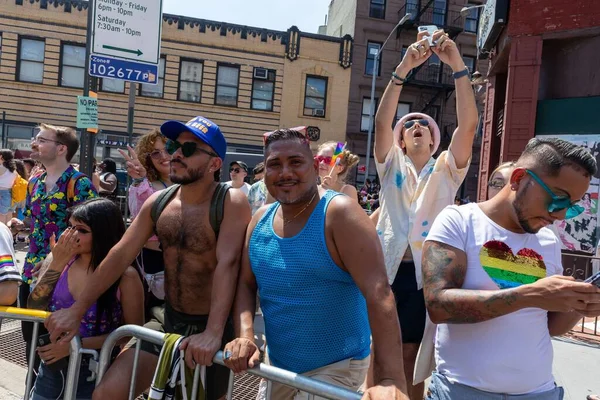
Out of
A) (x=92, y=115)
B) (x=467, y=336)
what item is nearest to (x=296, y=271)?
(x=467, y=336)

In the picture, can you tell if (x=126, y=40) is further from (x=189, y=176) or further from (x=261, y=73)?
(x=261, y=73)

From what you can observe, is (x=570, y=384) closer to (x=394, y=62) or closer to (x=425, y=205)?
(x=425, y=205)

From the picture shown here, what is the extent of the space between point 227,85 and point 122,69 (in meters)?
17.8

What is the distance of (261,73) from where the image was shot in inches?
979

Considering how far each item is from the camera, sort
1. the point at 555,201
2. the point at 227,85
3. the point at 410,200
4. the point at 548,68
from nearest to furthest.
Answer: the point at 555,201
the point at 410,200
the point at 548,68
the point at 227,85

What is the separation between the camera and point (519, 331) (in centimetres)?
193

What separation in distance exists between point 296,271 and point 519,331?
2.98 feet

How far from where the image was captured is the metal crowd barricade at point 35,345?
255cm

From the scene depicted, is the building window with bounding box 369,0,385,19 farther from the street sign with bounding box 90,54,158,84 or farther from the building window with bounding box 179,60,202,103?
the street sign with bounding box 90,54,158,84

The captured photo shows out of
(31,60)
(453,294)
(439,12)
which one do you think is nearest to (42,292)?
(453,294)

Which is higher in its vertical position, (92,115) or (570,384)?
(92,115)

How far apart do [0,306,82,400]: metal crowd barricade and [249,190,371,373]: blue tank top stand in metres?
1.07

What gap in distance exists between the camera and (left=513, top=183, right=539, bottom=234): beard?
6.29 feet

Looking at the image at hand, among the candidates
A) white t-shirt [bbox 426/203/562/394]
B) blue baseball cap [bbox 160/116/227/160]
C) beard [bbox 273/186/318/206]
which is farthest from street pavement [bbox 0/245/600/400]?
beard [bbox 273/186/318/206]
